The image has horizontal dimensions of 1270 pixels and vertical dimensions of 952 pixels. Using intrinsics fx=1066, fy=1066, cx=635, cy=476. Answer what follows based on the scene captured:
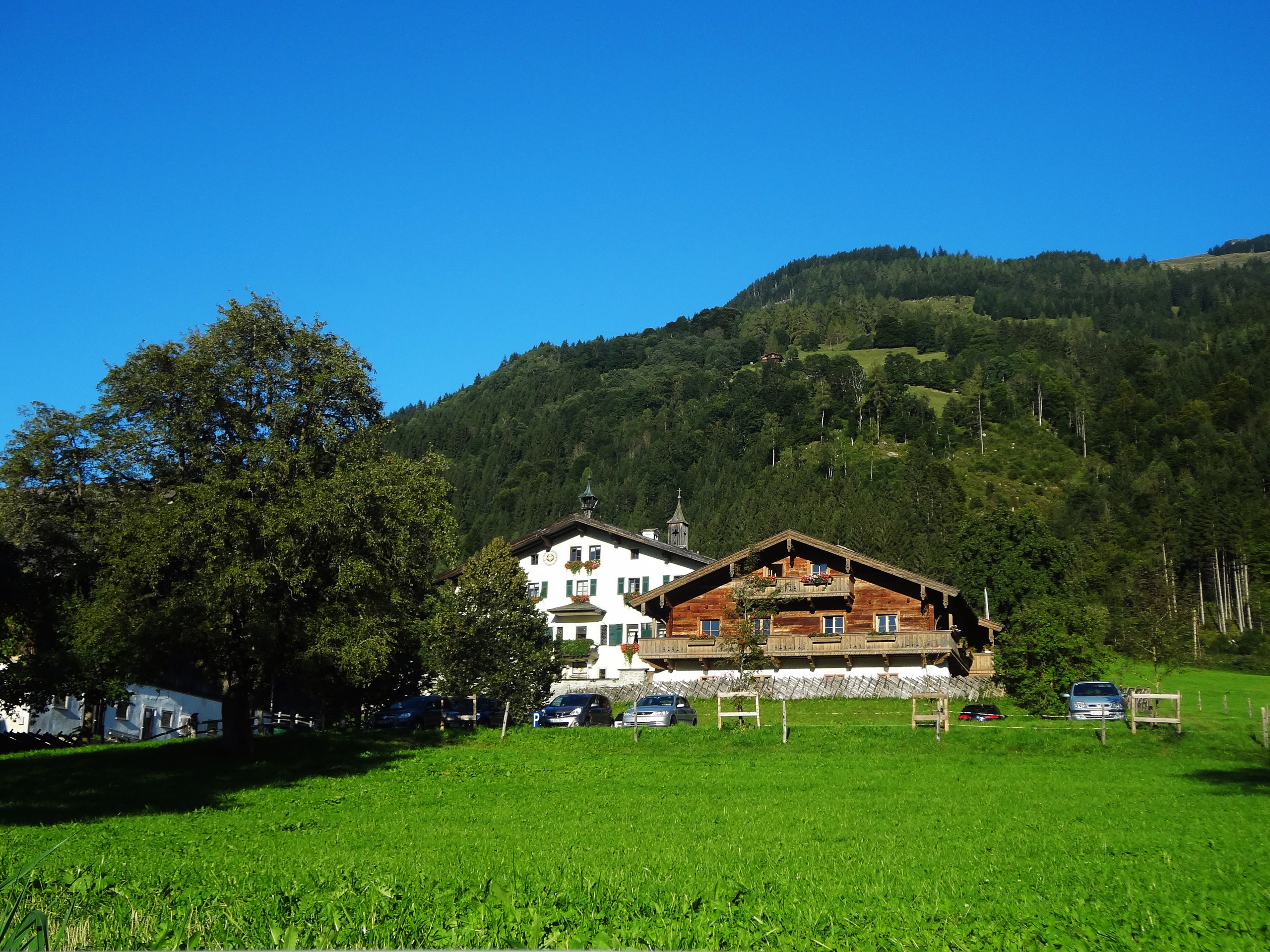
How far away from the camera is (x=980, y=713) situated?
4581 cm

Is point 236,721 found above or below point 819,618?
below

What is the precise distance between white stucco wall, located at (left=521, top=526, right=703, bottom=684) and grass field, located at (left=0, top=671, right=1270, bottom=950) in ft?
127

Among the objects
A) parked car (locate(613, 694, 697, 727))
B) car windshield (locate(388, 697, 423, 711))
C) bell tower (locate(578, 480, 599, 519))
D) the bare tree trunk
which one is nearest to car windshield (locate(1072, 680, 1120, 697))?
parked car (locate(613, 694, 697, 727))

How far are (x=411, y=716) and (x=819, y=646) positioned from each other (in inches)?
871

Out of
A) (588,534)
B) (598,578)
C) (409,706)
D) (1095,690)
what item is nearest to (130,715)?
(409,706)

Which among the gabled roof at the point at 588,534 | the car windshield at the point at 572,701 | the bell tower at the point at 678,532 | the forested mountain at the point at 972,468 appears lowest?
the car windshield at the point at 572,701

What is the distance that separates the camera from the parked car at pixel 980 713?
147 feet

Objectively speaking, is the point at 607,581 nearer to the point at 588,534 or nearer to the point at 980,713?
the point at 588,534

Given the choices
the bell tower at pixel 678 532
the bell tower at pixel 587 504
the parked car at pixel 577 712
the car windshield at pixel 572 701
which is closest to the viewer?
the parked car at pixel 577 712

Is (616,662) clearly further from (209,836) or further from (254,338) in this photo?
(209,836)

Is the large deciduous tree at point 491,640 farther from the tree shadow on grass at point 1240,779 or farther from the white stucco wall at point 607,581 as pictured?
the tree shadow on grass at point 1240,779

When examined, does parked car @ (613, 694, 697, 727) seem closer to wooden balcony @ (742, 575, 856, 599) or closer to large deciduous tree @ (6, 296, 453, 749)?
large deciduous tree @ (6, 296, 453, 749)

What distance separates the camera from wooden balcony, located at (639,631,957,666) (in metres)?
54.8

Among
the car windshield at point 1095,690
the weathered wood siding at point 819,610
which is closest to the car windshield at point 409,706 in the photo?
the weathered wood siding at point 819,610
